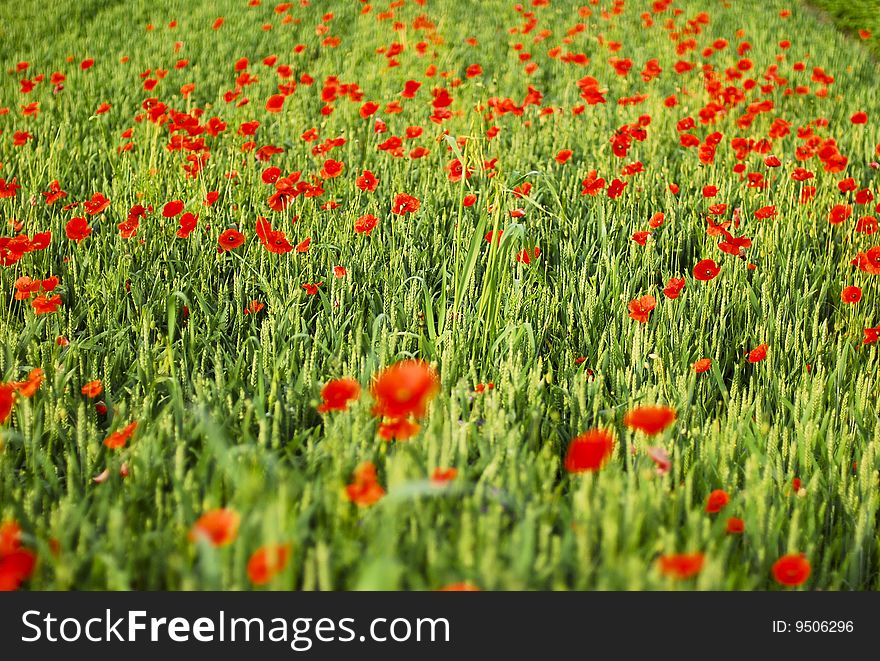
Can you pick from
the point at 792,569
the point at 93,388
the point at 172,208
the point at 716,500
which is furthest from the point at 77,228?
the point at 792,569

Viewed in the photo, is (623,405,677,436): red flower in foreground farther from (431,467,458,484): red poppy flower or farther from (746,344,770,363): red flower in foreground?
(746,344,770,363): red flower in foreground

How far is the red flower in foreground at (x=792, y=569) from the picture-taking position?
3.15ft

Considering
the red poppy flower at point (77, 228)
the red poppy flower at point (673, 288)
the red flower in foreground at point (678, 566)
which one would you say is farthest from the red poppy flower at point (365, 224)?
the red flower in foreground at point (678, 566)

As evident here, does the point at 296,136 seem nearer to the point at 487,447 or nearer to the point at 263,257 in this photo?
the point at 263,257

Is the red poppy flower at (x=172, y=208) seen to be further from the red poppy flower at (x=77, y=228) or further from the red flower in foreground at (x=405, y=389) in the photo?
the red flower in foreground at (x=405, y=389)

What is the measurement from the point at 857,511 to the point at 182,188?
102 inches

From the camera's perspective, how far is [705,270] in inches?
81.4

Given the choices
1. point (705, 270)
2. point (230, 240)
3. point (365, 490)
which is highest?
point (230, 240)

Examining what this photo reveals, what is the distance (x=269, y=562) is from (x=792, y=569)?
679 millimetres

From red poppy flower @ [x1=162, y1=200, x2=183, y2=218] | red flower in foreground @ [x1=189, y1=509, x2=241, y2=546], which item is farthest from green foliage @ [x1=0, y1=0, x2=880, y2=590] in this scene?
red poppy flower @ [x1=162, y1=200, x2=183, y2=218]

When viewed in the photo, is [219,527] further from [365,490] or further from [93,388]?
[93,388]

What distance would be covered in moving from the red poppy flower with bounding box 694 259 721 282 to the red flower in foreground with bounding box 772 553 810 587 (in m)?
1.18

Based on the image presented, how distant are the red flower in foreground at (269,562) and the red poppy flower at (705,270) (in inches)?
61.9

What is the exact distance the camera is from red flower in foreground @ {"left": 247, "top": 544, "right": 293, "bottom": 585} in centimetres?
79
